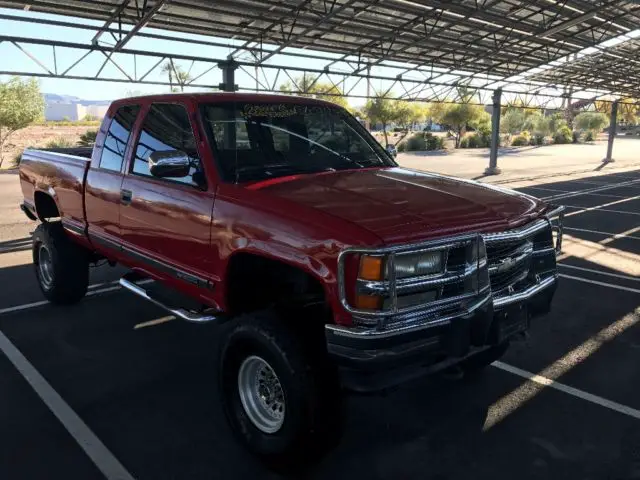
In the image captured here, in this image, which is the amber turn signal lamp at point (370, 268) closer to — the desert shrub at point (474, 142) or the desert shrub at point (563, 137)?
the desert shrub at point (474, 142)

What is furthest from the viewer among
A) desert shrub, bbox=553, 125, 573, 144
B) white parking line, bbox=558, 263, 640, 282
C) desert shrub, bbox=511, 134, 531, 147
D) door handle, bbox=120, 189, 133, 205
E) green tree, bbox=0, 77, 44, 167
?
desert shrub, bbox=553, 125, 573, 144

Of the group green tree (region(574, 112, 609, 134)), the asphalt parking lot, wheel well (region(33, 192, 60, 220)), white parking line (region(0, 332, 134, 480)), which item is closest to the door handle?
the asphalt parking lot

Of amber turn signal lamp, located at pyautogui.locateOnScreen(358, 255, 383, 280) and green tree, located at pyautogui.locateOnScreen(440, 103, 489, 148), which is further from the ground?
green tree, located at pyautogui.locateOnScreen(440, 103, 489, 148)

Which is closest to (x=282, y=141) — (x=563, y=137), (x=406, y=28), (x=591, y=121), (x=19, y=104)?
(x=406, y=28)

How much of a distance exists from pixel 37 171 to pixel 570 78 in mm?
26557

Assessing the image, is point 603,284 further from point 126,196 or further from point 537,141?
point 537,141

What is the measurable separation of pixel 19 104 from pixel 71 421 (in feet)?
85.8

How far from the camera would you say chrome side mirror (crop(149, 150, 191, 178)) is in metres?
3.29

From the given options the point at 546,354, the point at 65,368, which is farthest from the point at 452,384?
the point at 65,368

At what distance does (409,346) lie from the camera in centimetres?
264

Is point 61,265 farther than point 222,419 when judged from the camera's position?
Yes

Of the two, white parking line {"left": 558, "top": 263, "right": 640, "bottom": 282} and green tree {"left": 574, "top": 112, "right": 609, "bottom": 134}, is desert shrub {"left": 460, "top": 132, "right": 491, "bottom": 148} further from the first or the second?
white parking line {"left": 558, "top": 263, "right": 640, "bottom": 282}

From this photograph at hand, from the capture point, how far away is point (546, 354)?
466 cm

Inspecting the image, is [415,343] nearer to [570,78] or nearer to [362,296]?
[362,296]
